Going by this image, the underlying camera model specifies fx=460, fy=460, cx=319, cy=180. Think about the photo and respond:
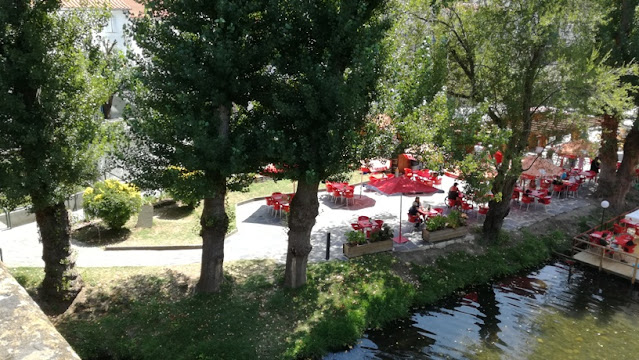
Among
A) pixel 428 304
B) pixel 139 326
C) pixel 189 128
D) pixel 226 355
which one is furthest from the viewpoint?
pixel 428 304

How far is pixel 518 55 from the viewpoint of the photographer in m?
16.1

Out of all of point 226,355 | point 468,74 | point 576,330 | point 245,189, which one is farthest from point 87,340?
point 468,74

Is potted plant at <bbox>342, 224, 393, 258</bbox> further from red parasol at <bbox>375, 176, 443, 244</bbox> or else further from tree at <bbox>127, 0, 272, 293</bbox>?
tree at <bbox>127, 0, 272, 293</bbox>

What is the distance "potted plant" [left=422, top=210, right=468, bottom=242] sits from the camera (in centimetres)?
1738

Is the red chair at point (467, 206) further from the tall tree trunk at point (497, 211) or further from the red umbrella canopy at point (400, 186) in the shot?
the red umbrella canopy at point (400, 186)

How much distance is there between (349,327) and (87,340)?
6903 millimetres

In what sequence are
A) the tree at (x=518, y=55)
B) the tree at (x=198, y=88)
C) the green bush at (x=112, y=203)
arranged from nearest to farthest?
1. the tree at (x=198, y=88)
2. the tree at (x=518, y=55)
3. the green bush at (x=112, y=203)

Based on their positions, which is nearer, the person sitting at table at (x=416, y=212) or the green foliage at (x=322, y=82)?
the green foliage at (x=322, y=82)

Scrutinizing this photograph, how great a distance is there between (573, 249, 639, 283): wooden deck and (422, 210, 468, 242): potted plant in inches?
193

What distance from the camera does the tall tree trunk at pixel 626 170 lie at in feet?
73.6

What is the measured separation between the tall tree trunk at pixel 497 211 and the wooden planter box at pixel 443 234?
123 cm

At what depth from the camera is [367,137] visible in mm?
12109

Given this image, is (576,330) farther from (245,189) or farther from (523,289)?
(245,189)

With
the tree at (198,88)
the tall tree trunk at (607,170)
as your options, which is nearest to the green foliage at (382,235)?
the tree at (198,88)
